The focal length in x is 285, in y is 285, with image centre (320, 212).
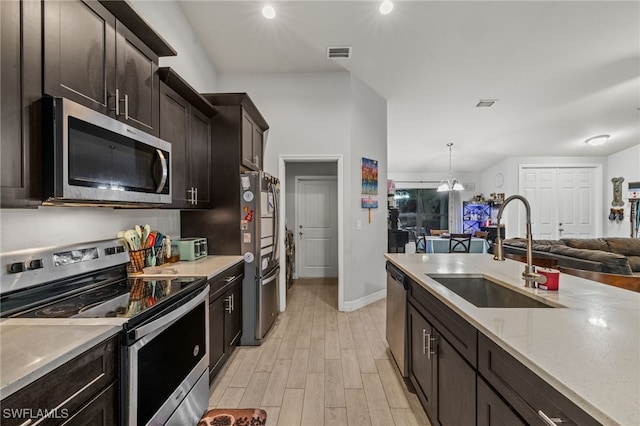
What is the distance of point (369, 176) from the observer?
4.12m

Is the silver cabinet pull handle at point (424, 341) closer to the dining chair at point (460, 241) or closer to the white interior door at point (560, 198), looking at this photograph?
the dining chair at point (460, 241)

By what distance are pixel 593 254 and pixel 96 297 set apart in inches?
178

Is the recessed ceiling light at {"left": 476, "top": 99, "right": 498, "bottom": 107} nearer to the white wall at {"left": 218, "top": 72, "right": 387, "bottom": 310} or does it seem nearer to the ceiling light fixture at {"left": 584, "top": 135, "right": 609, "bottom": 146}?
the white wall at {"left": 218, "top": 72, "right": 387, "bottom": 310}

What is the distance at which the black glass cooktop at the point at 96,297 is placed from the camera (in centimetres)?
120

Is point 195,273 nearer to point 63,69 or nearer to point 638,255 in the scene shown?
point 63,69

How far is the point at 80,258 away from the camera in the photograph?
1.56 m

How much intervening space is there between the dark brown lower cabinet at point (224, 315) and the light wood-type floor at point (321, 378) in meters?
0.18

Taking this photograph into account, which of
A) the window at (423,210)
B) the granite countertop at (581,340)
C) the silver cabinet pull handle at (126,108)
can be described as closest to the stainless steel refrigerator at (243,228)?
the silver cabinet pull handle at (126,108)

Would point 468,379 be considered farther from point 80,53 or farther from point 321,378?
point 80,53

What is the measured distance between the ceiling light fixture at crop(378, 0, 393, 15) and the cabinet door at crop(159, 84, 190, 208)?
203 centimetres

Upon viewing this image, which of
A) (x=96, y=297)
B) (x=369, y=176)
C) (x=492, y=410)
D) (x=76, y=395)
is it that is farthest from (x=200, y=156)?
(x=492, y=410)

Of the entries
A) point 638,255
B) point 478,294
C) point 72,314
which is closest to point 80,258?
point 72,314

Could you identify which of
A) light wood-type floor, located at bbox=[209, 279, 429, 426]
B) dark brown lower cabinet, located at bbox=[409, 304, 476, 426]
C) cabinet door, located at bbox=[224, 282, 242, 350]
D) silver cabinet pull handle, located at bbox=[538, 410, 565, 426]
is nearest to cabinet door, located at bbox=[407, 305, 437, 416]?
dark brown lower cabinet, located at bbox=[409, 304, 476, 426]

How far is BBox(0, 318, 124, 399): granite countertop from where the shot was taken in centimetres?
76
